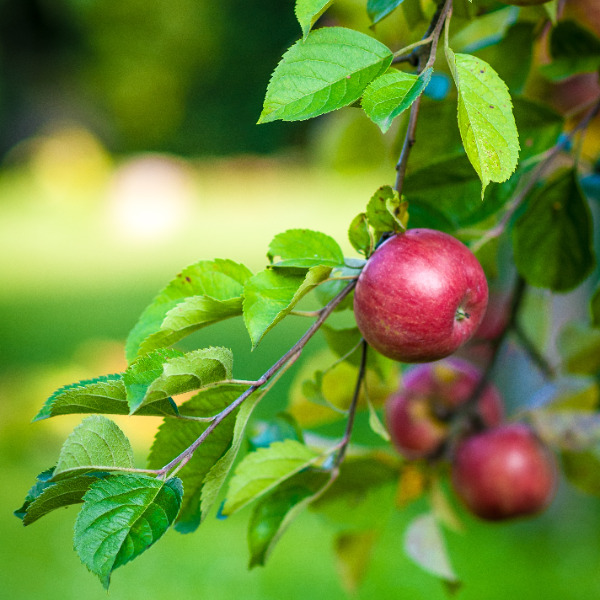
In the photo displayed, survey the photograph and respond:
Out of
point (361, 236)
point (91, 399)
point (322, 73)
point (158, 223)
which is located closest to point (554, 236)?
point (361, 236)

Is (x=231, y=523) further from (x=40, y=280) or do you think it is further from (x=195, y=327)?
(x=40, y=280)

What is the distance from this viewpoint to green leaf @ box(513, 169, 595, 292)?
2.31 ft

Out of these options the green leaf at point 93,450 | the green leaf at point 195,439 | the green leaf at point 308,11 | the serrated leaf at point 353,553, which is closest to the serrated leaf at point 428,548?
the serrated leaf at point 353,553

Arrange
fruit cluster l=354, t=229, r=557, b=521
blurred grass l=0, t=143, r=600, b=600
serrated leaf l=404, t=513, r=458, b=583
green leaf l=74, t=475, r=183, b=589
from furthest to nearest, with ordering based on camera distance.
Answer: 1. blurred grass l=0, t=143, r=600, b=600
2. fruit cluster l=354, t=229, r=557, b=521
3. serrated leaf l=404, t=513, r=458, b=583
4. green leaf l=74, t=475, r=183, b=589

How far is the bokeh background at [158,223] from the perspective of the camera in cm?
200

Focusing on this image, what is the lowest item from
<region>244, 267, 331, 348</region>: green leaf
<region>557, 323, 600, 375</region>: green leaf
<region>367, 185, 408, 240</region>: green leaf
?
<region>557, 323, 600, 375</region>: green leaf

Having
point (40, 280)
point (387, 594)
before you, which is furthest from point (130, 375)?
point (40, 280)

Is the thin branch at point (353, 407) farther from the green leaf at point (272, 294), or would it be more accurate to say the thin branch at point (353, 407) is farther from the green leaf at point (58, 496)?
the green leaf at point (58, 496)

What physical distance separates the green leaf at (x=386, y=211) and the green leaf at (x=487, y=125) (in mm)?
71

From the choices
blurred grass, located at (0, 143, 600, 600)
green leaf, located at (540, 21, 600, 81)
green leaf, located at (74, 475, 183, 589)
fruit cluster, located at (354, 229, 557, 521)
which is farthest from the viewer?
blurred grass, located at (0, 143, 600, 600)

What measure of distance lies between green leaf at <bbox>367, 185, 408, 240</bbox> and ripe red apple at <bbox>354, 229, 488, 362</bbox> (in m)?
0.01

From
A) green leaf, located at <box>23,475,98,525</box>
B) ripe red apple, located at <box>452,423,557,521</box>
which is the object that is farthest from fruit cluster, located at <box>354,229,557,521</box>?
green leaf, located at <box>23,475,98,525</box>

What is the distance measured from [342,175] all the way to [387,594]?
1.28 metres

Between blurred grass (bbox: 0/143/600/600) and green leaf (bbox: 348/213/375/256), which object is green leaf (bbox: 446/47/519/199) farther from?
blurred grass (bbox: 0/143/600/600)
